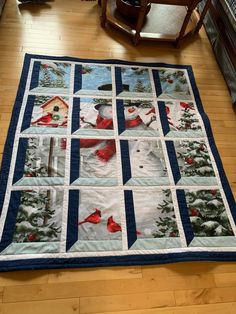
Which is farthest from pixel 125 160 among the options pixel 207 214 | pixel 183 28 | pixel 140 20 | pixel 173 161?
pixel 183 28

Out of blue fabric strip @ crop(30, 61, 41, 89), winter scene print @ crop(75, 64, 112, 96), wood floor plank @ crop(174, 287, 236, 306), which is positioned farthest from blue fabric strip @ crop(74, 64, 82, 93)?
wood floor plank @ crop(174, 287, 236, 306)

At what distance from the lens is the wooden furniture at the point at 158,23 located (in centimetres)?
186

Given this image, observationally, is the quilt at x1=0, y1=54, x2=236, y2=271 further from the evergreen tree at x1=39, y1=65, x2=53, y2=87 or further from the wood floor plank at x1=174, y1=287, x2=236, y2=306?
the wood floor plank at x1=174, y1=287, x2=236, y2=306

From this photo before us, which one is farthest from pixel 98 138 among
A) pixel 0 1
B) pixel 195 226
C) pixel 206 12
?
pixel 206 12

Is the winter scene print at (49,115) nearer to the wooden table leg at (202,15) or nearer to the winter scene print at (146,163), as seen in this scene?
the winter scene print at (146,163)

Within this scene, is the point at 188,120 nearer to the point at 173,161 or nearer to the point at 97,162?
the point at 173,161

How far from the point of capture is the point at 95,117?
147 centimetres

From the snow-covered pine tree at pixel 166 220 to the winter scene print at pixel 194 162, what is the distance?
0.44 ft

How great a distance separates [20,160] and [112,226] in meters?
0.53

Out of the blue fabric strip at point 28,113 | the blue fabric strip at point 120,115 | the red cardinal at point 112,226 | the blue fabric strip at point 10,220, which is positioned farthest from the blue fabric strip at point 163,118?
the blue fabric strip at point 10,220

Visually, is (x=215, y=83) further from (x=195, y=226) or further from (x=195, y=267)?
(x=195, y=267)

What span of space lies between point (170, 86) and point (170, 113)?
24 centimetres

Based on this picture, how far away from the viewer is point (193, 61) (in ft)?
6.25

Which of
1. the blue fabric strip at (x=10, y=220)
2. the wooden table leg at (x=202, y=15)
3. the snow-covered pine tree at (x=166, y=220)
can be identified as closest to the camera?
the blue fabric strip at (x=10, y=220)
